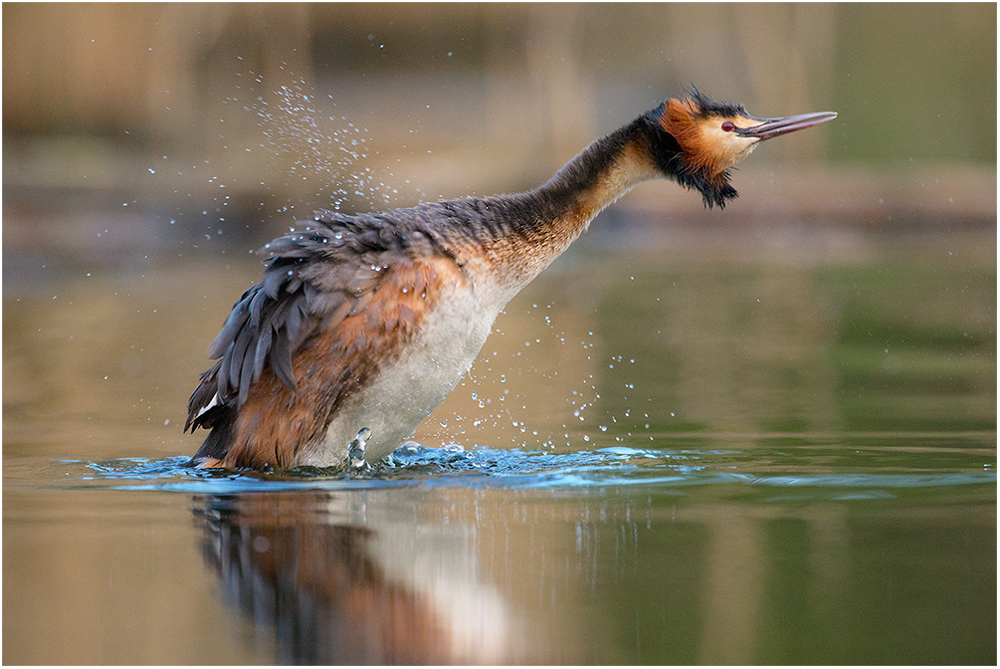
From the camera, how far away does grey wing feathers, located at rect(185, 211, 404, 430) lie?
536 centimetres

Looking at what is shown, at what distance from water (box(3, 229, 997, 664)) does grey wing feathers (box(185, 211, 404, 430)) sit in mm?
426

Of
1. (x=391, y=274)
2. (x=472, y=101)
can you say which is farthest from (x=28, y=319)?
(x=472, y=101)

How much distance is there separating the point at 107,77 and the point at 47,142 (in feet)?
4.12

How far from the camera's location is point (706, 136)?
586cm

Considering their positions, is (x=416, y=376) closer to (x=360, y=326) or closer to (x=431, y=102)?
(x=360, y=326)

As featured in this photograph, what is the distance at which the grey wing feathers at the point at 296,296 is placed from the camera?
17.6ft

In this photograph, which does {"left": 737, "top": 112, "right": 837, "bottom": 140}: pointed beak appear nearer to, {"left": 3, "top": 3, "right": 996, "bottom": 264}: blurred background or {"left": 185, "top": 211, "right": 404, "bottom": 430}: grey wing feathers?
{"left": 185, "top": 211, "right": 404, "bottom": 430}: grey wing feathers

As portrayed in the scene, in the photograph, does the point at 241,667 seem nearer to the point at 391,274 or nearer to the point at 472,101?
the point at 391,274

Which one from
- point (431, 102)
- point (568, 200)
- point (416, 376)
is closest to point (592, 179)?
point (568, 200)

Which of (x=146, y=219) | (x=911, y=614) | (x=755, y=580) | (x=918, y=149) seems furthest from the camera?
(x=918, y=149)

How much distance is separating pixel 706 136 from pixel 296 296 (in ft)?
6.08

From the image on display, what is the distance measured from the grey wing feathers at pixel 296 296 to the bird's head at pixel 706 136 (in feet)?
4.13

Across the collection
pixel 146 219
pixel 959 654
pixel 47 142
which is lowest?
pixel 959 654

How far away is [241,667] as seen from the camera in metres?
3.08
